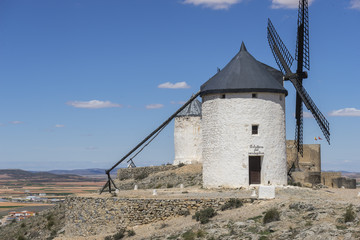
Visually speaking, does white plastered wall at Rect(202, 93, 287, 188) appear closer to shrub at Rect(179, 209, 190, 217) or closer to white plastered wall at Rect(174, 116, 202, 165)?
shrub at Rect(179, 209, 190, 217)

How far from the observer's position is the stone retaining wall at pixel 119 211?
2234cm

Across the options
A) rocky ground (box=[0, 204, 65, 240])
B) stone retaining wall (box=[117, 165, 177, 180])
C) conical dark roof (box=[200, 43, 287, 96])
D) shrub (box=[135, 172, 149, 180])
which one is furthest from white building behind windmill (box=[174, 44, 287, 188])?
stone retaining wall (box=[117, 165, 177, 180])

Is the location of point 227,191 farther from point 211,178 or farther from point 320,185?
point 320,185

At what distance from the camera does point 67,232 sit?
1061 inches

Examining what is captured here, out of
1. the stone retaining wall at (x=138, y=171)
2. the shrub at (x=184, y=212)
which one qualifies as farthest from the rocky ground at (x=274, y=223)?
the stone retaining wall at (x=138, y=171)

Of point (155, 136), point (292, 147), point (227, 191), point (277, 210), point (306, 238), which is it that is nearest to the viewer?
point (306, 238)

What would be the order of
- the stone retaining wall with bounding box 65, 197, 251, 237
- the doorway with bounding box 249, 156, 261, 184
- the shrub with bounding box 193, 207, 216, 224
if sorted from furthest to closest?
the doorway with bounding box 249, 156, 261, 184, the stone retaining wall with bounding box 65, 197, 251, 237, the shrub with bounding box 193, 207, 216, 224

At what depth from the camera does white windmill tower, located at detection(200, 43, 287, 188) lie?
87.8 ft

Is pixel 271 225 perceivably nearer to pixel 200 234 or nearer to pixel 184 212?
pixel 200 234

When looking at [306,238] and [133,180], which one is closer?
[306,238]

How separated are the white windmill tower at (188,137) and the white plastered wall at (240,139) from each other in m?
15.5

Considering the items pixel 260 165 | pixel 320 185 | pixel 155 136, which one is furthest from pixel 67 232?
pixel 320 185

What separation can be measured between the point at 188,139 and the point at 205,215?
76.0 feet

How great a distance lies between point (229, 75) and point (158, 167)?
1694cm
